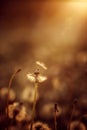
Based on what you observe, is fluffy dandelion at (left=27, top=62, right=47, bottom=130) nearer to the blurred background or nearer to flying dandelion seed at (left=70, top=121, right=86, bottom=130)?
the blurred background

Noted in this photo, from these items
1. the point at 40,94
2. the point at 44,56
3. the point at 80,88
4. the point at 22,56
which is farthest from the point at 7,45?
the point at 80,88

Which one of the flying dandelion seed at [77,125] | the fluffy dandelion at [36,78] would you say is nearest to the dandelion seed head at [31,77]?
the fluffy dandelion at [36,78]

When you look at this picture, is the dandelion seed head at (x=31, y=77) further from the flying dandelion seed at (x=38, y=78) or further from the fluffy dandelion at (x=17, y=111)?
the fluffy dandelion at (x=17, y=111)

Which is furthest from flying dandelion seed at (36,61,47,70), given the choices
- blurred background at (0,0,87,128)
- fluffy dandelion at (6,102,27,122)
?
fluffy dandelion at (6,102,27,122)

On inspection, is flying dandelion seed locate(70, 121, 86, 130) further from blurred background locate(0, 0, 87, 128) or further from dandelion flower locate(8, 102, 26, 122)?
dandelion flower locate(8, 102, 26, 122)

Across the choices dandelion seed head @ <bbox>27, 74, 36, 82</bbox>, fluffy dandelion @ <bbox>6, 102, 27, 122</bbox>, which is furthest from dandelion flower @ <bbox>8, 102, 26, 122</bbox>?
dandelion seed head @ <bbox>27, 74, 36, 82</bbox>

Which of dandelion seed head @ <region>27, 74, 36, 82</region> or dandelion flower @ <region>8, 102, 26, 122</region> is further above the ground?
dandelion seed head @ <region>27, 74, 36, 82</region>

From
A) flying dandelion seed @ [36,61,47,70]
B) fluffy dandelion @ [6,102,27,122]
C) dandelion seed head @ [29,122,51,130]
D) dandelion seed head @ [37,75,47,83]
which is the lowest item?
dandelion seed head @ [29,122,51,130]

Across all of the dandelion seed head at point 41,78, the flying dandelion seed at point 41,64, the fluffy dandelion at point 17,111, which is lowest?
the fluffy dandelion at point 17,111

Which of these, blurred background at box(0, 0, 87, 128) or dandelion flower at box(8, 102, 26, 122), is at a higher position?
blurred background at box(0, 0, 87, 128)

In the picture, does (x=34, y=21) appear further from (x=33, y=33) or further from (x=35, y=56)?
(x=35, y=56)
